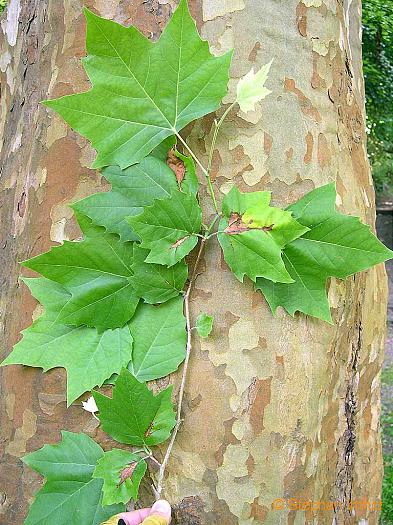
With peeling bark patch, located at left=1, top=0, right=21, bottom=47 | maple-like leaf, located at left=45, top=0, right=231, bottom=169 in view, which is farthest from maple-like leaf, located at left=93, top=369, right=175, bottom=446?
peeling bark patch, located at left=1, top=0, right=21, bottom=47

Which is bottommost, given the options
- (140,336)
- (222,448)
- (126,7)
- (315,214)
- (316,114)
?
(222,448)

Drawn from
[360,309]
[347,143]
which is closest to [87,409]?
[360,309]

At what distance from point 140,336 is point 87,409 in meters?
0.14

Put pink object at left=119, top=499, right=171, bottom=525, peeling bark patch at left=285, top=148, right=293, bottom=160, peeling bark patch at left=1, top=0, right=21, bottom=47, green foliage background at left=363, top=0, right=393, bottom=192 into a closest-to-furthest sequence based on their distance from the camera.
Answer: pink object at left=119, top=499, right=171, bottom=525, peeling bark patch at left=285, top=148, right=293, bottom=160, peeling bark patch at left=1, top=0, right=21, bottom=47, green foliage background at left=363, top=0, right=393, bottom=192

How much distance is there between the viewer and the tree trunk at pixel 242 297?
81cm

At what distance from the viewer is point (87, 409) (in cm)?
82

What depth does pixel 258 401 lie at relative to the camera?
0.81 metres

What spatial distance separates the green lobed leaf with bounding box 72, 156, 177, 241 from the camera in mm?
819

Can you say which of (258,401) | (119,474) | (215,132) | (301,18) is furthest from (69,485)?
(301,18)

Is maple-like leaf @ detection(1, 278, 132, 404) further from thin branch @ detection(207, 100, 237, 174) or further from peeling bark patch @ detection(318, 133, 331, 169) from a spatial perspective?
peeling bark patch @ detection(318, 133, 331, 169)

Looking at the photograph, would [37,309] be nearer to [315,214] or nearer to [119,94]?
[119,94]

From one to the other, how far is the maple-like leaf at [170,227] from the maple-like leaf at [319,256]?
132 mm

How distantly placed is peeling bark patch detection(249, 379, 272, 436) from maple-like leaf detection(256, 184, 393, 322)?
12 cm

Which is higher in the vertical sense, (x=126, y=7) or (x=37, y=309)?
(x=126, y=7)
